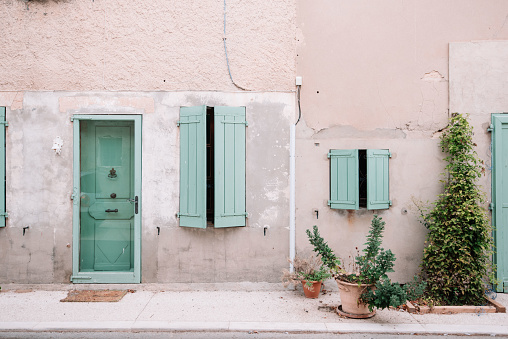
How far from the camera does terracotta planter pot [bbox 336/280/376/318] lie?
457 cm

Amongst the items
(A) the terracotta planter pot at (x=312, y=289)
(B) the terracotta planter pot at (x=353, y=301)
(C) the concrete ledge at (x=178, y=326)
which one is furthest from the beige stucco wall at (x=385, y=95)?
(C) the concrete ledge at (x=178, y=326)

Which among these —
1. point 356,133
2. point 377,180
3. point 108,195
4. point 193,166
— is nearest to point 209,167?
point 193,166

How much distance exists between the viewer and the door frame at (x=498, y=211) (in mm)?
5645

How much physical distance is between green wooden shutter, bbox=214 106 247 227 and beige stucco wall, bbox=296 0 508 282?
86 centimetres

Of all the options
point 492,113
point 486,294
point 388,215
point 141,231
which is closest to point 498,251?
point 486,294

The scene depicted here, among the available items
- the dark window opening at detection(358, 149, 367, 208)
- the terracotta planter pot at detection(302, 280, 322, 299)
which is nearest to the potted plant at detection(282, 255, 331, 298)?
the terracotta planter pot at detection(302, 280, 322, 299)

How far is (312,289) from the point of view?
5.33m

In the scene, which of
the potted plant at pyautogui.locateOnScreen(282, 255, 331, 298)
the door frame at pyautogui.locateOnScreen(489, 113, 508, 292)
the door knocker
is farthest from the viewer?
the door knocker

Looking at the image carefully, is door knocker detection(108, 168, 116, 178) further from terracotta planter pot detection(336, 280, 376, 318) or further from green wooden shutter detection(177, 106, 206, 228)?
terracotta planter pot detection(336, 280, 376, 318)

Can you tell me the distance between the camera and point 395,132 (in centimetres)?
580

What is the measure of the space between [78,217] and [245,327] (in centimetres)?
299

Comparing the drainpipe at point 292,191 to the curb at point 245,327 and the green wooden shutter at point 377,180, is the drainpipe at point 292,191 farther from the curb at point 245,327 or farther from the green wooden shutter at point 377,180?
the curb at point 245,327

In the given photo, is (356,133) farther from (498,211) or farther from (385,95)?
(498,211)

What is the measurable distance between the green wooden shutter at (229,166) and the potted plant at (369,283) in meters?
1.34
